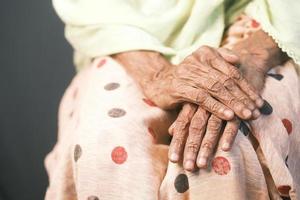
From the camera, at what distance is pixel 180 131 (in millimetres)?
665

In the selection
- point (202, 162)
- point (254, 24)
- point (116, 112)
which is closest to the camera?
point (202, 162)

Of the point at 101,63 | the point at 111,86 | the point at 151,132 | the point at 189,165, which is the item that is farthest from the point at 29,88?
the point at 189,165

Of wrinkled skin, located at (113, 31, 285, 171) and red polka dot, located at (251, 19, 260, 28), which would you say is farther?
red polka dot, located at (251, 19, 260, 28)

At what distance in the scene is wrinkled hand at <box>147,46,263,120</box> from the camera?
2.14 ft

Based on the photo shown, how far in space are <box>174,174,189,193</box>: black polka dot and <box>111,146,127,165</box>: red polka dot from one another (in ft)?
0.29

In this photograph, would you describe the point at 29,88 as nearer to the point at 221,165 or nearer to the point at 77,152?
the point at 77,152

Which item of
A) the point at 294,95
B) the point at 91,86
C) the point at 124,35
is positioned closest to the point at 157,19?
the point at 124,35

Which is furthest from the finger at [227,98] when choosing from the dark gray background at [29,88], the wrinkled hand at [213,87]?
the dark gray background at [29,88]

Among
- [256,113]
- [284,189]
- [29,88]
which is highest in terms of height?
[256,113]

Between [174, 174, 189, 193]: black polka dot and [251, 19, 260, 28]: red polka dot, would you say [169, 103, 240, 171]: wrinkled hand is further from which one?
[251, 19, 260, 28]: red polka dot

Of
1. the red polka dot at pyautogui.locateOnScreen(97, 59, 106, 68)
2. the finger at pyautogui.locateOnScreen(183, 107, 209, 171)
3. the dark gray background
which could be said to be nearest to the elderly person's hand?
the finger at pyautogui.locateOnScreen(183, 107, 209, 171)

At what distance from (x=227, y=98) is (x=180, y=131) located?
0.09m

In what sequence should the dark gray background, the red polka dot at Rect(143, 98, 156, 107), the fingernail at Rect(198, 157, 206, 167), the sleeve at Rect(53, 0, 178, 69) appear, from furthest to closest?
the dark gray background
the sleeve at Rect(53, 0, 178, 69)
the red polka dot at Rect(143, 98, 156, 107)
the fingernail at Rect(198, 157, 206, 167)

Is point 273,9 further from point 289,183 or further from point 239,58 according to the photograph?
point 289,183
